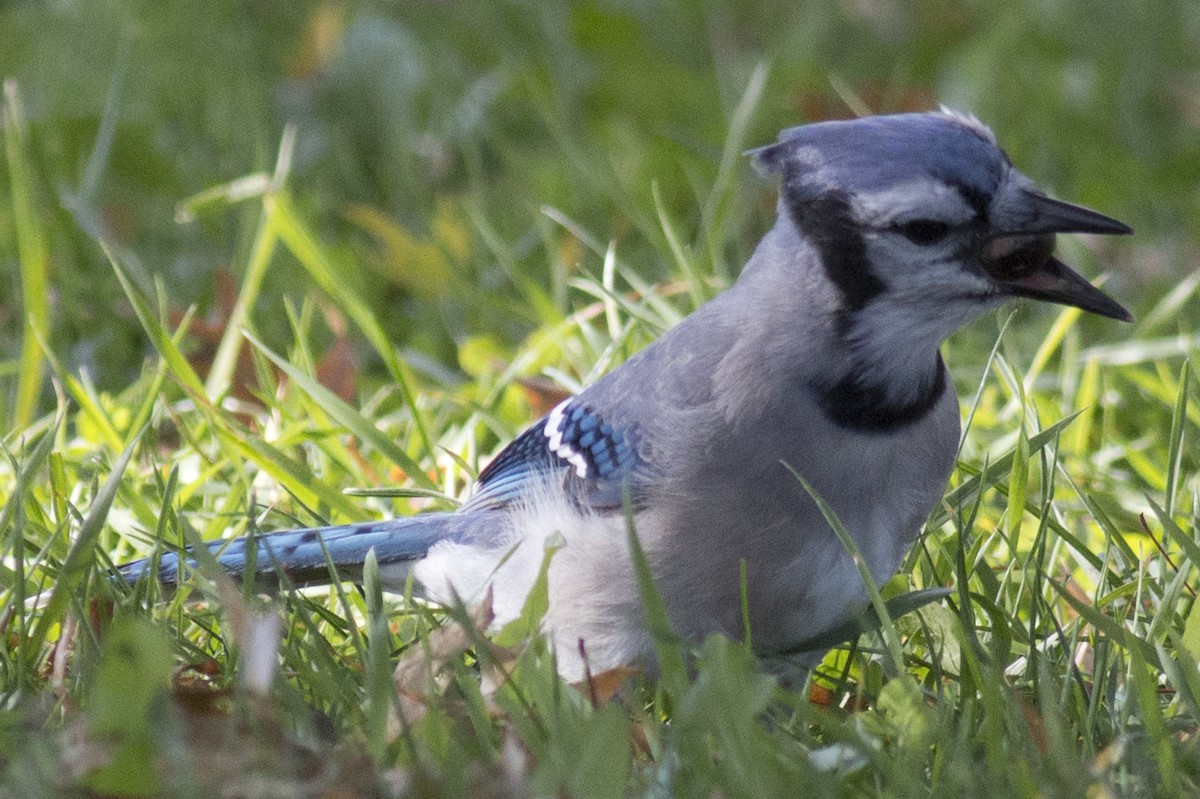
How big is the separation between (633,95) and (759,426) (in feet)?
7.79

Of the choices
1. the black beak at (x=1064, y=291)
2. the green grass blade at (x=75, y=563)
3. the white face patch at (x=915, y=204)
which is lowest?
the black beak at (x=1064, y=291)

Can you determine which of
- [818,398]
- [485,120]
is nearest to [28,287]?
[818,398]

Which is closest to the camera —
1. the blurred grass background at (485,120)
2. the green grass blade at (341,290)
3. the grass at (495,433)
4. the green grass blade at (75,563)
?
the grass at (495,433)

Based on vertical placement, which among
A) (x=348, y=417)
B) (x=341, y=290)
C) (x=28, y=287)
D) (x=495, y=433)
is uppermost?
(x=28, y=287)

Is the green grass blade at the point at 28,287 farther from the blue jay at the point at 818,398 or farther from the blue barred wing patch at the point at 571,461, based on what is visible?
the blue barred wing patch at the point at 571,461

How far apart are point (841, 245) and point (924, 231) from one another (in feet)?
0.30

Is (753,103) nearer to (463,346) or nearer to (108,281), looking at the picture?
(463,346)

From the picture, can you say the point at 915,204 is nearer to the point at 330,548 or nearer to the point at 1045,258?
the point at 1045,258

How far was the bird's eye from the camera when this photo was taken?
5.53ft

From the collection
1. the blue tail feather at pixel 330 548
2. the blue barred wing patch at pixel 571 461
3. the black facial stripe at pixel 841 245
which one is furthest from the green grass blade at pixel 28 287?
the black facial stripe at pixel 841 245

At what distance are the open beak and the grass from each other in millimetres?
145

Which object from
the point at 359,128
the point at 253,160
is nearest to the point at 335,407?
the point at 253,160

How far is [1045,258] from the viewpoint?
1.75m

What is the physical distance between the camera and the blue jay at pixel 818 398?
5.57 feet
